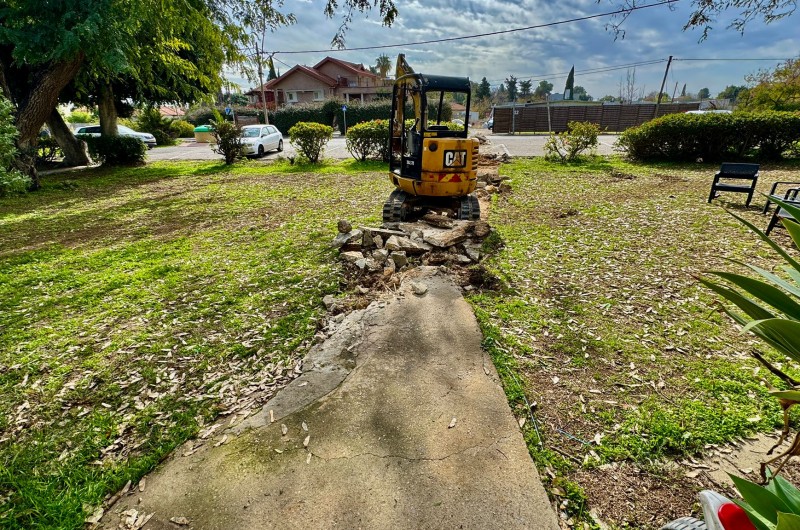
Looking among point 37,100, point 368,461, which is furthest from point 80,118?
point 368,461

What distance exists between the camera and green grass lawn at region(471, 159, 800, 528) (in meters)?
2.36

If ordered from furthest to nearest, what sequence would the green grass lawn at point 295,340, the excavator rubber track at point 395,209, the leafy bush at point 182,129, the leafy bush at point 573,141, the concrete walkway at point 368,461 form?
the leafy bush at point 182,129 < the leafy bush at point 573,141 < the excavator rubber track at point 395,209 < the green grass lawn at point 295,340 < the concrete walkway at point 368,461

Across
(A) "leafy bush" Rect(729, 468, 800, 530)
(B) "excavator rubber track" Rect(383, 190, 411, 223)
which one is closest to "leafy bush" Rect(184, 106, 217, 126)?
(B) "excavator rubber track" Rect(383, 190, 411, 223)

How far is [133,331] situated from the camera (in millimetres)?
3766

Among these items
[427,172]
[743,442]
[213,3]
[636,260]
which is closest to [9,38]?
[213,3]

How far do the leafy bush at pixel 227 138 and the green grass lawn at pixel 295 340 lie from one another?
7864 mm

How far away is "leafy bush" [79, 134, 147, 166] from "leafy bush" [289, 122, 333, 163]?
666 centimetres

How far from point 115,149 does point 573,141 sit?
17532 mm

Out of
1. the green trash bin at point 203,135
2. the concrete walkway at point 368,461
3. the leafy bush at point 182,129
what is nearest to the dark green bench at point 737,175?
the concrete walkway at point 368,461

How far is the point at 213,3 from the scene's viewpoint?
29.0 ft

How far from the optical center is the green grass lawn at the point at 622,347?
7.75ft

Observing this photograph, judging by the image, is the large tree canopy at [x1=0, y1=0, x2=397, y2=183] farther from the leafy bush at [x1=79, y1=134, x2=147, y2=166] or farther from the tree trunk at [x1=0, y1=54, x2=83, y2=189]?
the leafy bush at [x1=79, y1=134, x2=147, y2=166]

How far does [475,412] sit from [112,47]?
11101mm

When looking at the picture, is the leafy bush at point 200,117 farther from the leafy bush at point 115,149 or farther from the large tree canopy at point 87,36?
the large tree canopy at point 87,36
